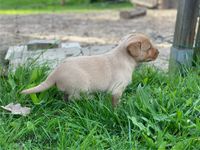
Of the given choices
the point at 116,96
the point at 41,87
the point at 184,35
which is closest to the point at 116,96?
the point at 116,96

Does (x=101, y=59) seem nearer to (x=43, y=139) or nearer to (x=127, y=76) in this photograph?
(x=127, y=76)

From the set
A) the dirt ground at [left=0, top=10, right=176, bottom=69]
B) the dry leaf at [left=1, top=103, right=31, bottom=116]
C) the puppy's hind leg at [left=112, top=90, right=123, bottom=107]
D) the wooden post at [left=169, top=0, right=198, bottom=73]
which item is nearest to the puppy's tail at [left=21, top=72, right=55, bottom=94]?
the dry leaf at [left=1, top=103, right=31, bottom=116]

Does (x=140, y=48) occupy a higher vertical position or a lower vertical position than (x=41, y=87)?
higher

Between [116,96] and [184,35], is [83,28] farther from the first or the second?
[116,96]

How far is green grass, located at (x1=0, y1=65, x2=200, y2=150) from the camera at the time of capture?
2738 millimetres

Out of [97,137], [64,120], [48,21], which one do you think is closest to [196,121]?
[97,137]

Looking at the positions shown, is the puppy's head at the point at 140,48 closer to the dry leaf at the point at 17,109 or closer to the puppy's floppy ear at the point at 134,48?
the puppy's floppy ear at the point at 134,48

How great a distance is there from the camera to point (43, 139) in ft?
9.55

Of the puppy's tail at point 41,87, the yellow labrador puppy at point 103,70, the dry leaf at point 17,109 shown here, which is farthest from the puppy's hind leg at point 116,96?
the dry leaf at point 17,109

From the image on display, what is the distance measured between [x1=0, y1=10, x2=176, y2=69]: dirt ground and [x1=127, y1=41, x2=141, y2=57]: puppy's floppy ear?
2421 millimetres

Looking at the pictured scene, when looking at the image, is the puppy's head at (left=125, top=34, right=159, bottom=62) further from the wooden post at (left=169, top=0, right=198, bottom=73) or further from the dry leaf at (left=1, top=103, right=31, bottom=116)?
the dry leaf at (left=1, top=103, right=31, bottom=116)

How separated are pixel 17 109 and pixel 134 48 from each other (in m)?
1.11

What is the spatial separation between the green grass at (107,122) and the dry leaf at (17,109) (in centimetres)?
4

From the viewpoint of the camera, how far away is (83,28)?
9.10 metres
